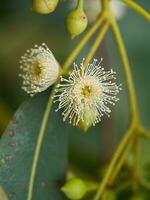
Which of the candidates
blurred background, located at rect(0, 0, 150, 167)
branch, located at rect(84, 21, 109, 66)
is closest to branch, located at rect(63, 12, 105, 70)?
branch, located at rect(84, 21, 109, 66)

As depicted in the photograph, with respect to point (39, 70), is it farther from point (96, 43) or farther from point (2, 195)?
point (2, 195)

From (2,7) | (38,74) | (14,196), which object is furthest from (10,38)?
(14,196)

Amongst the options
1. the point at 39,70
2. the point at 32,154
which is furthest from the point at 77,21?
the point at 32,154

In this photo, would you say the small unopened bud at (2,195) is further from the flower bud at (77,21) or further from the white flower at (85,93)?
the flower bud at (77,21)

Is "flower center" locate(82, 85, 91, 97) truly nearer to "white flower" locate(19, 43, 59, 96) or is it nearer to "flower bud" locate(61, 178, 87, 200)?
"white flower" locate(19, 43, 59, 96)

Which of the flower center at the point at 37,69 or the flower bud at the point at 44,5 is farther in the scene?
the flower center at the point at 37,69

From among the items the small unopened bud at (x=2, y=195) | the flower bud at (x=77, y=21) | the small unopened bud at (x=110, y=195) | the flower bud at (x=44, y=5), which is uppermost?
the flower bud at (x=44, y=5)

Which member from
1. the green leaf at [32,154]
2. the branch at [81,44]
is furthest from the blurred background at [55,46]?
the branch at [81,44]
